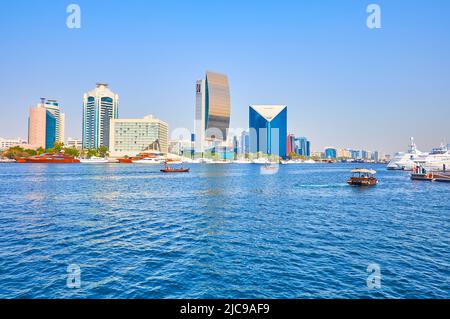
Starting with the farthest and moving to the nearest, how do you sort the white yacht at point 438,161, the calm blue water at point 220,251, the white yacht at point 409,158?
the white yacht at point 409,158, the white yacht at point 438,161, the calm blue water at point 220,251

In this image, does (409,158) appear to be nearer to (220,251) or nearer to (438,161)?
(438,161)

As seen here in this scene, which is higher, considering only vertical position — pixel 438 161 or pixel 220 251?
pixel 438 161

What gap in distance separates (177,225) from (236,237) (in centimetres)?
779

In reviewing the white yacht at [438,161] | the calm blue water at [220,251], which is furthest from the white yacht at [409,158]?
the calm blue water at [220,251]

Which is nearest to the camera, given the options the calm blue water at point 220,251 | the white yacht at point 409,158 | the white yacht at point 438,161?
the calm blue water at point 220,251

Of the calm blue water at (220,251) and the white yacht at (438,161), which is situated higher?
the white yacht at (438,161)

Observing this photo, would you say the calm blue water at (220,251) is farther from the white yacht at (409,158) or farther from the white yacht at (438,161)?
the white yacht at (409,158)

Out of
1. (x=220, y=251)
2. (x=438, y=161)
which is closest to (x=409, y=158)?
(x=438, y=161)

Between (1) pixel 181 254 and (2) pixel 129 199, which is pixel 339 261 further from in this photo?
(2) pixel 129 199

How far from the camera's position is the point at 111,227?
30594mm
